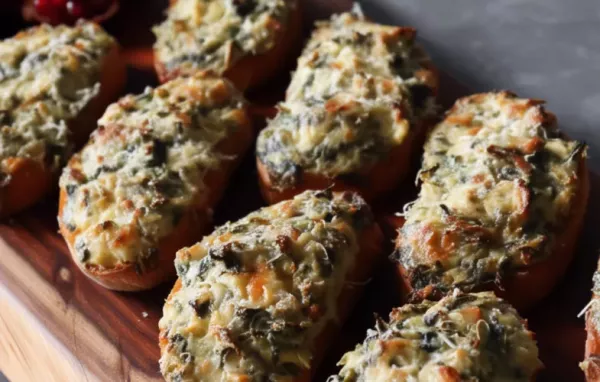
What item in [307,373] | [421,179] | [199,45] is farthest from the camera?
[199,45]

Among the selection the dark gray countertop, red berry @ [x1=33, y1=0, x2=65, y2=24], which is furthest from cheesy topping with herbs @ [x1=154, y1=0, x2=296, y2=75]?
the dark gray countertop

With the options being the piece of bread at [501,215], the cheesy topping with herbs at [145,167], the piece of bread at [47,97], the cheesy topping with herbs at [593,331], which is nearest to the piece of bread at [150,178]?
the cheesy topping with herbs at [145,167]

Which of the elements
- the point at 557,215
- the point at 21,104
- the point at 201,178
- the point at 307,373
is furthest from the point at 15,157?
the point at 557,215

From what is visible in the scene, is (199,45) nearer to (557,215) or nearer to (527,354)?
(557,215)

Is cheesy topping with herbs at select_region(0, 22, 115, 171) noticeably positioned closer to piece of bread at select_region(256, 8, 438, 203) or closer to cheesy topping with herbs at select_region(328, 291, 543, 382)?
piece of bread at select_region(256, 8, 438, 203)

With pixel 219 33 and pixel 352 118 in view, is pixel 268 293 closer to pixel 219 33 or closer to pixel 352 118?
pixel 352 118
